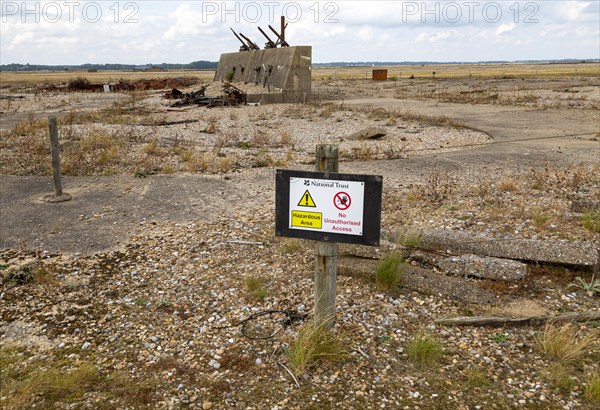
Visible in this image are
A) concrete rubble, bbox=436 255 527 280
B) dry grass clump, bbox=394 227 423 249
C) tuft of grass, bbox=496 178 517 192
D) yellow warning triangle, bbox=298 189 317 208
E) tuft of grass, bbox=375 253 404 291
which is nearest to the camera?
yellow warning triangle, bbox=298 189 317 208

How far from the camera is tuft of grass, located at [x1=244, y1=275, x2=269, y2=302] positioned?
4906mm

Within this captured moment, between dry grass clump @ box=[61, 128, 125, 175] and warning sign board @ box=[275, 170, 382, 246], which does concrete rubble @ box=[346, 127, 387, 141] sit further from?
warning sign board @ box=[275, 170, 382, 246]

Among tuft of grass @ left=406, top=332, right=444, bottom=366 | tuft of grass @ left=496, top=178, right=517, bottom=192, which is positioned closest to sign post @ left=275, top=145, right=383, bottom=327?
tuft of grass @ left=406, top=332, right=444, bottom=366

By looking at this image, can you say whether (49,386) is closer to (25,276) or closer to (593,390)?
(25,276)

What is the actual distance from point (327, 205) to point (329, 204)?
18 millimetres

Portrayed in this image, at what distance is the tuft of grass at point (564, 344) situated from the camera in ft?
12.4

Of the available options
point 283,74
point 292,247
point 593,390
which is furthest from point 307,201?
point 283,74

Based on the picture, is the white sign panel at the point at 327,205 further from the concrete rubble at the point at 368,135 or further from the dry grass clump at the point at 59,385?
the concrete rubble at the point at 368,135

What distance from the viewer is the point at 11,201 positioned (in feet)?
27.8

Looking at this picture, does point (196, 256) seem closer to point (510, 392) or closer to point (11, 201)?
point (510, 392)

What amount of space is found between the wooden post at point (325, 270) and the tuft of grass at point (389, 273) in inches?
43.6

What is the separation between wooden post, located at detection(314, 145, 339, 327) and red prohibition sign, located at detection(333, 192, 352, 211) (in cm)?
23

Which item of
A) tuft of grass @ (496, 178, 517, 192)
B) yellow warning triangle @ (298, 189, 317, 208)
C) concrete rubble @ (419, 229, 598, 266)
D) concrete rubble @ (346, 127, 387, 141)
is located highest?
yellow warning triangle @ (298, 189, 317, 208)

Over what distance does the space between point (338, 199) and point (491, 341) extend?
1.86 m
